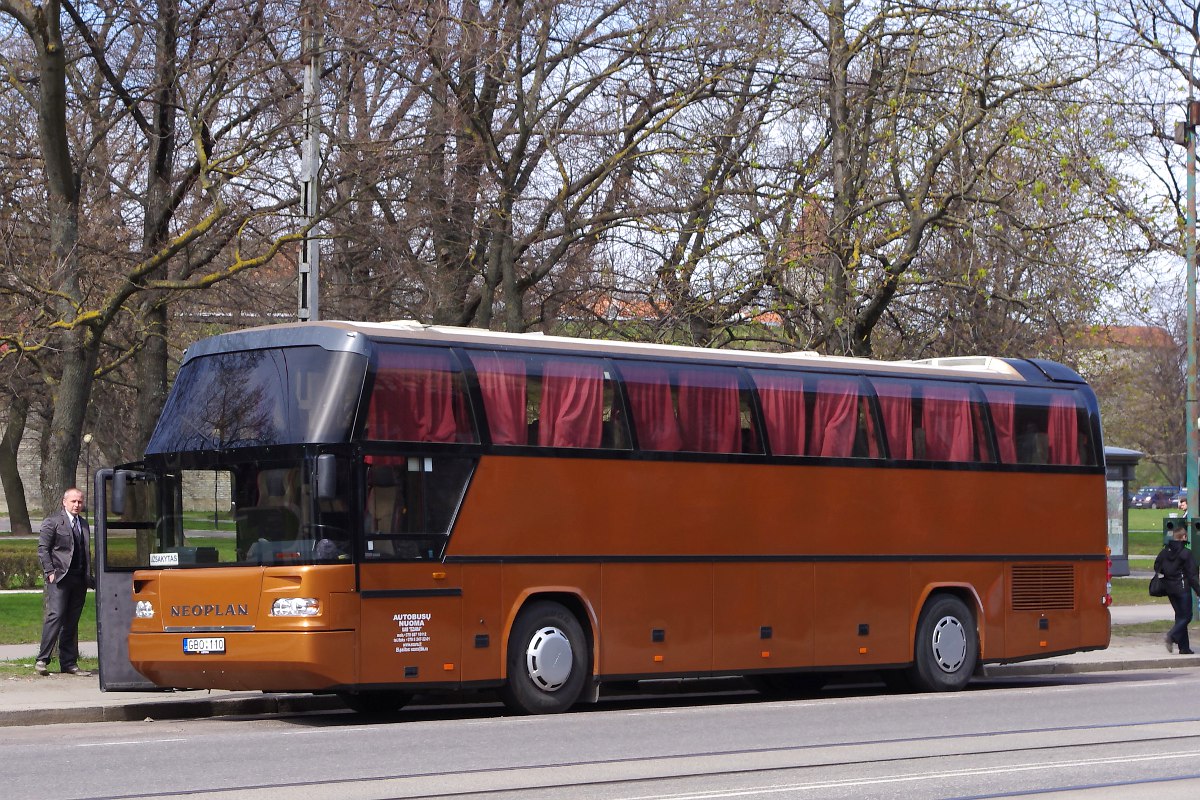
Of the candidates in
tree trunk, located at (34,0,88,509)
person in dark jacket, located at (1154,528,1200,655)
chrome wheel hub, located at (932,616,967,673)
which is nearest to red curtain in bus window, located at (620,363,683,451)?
chrome wheel hub, located at (932,616,967,673)

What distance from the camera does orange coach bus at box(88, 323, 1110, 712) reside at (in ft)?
45.3

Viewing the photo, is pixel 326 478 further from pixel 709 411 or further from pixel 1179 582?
pixel 1179 582

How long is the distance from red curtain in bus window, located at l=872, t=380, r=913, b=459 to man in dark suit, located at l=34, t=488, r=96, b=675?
8.11m

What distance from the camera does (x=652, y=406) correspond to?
15.9 metres

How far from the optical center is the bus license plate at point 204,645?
Result: 45.5 feet

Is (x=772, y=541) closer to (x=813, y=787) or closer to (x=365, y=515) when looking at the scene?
(x=365, y=515)

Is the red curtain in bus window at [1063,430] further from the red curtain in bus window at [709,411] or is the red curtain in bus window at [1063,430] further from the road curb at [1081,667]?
the red curtain in bus window at [709,411]

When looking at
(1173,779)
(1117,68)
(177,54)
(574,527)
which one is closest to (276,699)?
(574,527)

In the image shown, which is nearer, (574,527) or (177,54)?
(574,527)

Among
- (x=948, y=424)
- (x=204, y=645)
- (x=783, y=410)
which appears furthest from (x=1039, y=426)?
(x=204, y=645)

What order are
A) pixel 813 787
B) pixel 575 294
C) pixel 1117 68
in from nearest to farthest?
pixel 813 787 → pixel 1117 68 → pixel 575 294

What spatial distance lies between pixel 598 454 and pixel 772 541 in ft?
7.73

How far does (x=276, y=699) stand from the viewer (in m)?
15.8

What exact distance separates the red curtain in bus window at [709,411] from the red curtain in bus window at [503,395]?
5.99 feet
